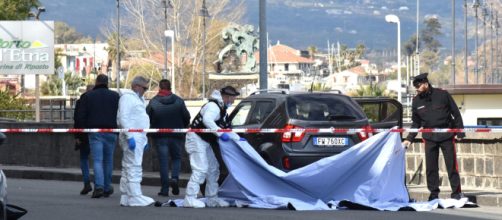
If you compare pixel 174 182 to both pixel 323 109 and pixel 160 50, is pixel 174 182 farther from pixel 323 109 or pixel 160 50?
pixel 160 50

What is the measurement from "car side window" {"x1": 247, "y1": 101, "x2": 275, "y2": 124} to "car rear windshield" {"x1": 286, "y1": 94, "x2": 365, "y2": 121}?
0.45m

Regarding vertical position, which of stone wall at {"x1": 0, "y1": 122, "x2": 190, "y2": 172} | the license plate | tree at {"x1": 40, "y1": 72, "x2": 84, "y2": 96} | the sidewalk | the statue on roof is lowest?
the sidewalk

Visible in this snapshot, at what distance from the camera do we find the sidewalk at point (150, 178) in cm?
1778

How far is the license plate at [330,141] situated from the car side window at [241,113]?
1624 mm

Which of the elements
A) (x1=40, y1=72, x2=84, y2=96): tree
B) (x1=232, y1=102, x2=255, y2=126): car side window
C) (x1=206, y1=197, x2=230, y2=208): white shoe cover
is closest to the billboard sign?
(x1=232, y1=102, x2=255, y2=126): car side window

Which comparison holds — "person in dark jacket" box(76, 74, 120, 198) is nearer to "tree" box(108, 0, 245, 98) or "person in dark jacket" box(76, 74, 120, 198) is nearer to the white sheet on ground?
the white sheet on ground

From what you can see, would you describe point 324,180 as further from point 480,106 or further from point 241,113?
point 480,106

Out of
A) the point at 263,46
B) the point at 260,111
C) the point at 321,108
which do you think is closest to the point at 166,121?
the point at 260,111

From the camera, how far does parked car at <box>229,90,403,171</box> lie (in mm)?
17750

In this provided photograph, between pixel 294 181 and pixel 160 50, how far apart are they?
92888mm

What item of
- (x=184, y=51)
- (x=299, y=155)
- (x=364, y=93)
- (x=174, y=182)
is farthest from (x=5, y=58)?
(x=184, y=51)

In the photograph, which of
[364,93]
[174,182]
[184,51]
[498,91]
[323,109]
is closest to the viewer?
[323,109]

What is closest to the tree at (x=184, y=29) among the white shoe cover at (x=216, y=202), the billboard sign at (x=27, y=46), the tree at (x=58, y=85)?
the tree at (x=58, y=85)

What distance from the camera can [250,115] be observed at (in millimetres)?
18984
